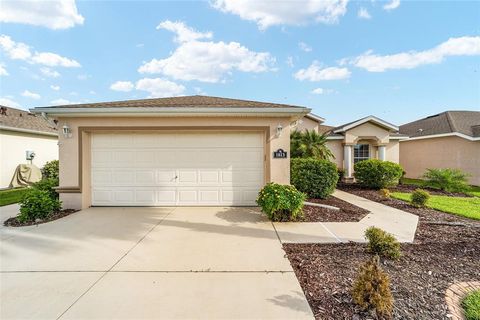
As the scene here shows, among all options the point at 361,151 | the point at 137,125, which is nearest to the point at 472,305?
the point at 137,125

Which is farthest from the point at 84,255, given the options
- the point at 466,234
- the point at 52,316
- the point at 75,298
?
the point at 466,234

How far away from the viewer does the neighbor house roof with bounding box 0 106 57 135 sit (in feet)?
39.5

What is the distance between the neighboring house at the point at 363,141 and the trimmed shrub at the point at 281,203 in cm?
936

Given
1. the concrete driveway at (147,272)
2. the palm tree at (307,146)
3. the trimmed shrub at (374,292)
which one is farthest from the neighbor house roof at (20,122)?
the trimmed shrub at (374,292)

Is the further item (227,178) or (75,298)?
(227,178)

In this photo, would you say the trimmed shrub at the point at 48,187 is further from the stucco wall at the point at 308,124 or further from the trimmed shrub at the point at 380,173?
the stucco wall at the point at 308,124

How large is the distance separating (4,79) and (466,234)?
55.3 feet

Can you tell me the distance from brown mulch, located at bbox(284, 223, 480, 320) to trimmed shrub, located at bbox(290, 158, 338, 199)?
367cm

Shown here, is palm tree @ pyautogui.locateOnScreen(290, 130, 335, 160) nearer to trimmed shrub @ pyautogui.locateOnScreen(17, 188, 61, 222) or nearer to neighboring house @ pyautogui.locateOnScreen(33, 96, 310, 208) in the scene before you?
neighboring house @ pyautogui.locateOnScreen(33, 96, 310, 208)

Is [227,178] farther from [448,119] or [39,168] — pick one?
[448,119]

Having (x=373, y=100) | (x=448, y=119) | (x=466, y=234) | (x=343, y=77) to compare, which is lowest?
(x=466, y=234)

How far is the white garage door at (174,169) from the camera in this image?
745cm

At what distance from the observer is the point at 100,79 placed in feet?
44.8

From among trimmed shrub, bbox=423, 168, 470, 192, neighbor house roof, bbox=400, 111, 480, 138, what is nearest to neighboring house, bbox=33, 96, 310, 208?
trimmed shrub, bbox=423, 168, 470, 192
